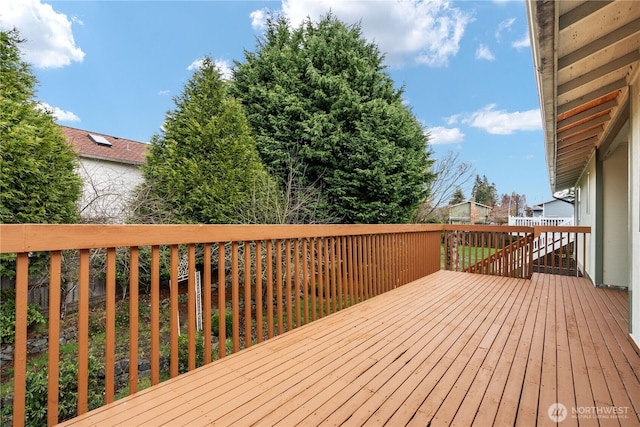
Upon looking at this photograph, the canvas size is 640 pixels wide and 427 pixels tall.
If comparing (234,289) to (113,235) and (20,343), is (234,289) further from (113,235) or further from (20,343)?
(20,343)

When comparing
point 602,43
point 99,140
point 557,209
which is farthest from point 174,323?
point 557,209

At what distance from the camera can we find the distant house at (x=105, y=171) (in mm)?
4914

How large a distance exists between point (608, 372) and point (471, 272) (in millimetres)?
4242

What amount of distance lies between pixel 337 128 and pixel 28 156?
570cm

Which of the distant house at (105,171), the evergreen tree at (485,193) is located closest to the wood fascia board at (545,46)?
the distant house at (105,171)

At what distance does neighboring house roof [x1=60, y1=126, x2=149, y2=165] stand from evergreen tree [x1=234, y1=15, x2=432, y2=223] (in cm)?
346

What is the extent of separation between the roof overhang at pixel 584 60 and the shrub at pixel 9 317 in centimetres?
598

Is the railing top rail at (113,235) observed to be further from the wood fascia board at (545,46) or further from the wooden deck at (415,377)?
the wood fascia board at (545,46)

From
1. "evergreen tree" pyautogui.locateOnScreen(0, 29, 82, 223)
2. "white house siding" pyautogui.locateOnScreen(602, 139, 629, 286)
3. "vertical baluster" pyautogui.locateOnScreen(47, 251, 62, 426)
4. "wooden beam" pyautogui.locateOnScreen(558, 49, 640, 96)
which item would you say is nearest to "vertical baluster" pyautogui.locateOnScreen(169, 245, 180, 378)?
"vertical baluster" pyautogui.locateOnScreen(47, 251, 62, 426)

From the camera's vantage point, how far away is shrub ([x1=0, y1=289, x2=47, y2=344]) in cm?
392

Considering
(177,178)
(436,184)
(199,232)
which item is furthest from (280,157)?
(436,184)

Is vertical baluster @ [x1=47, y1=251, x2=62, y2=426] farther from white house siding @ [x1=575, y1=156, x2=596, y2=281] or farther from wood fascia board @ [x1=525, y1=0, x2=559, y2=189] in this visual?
white house siding @ [x1=575, y1=156, x2=596, y2=281]

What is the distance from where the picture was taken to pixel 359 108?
7.50 meters

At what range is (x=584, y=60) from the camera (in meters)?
2.23
